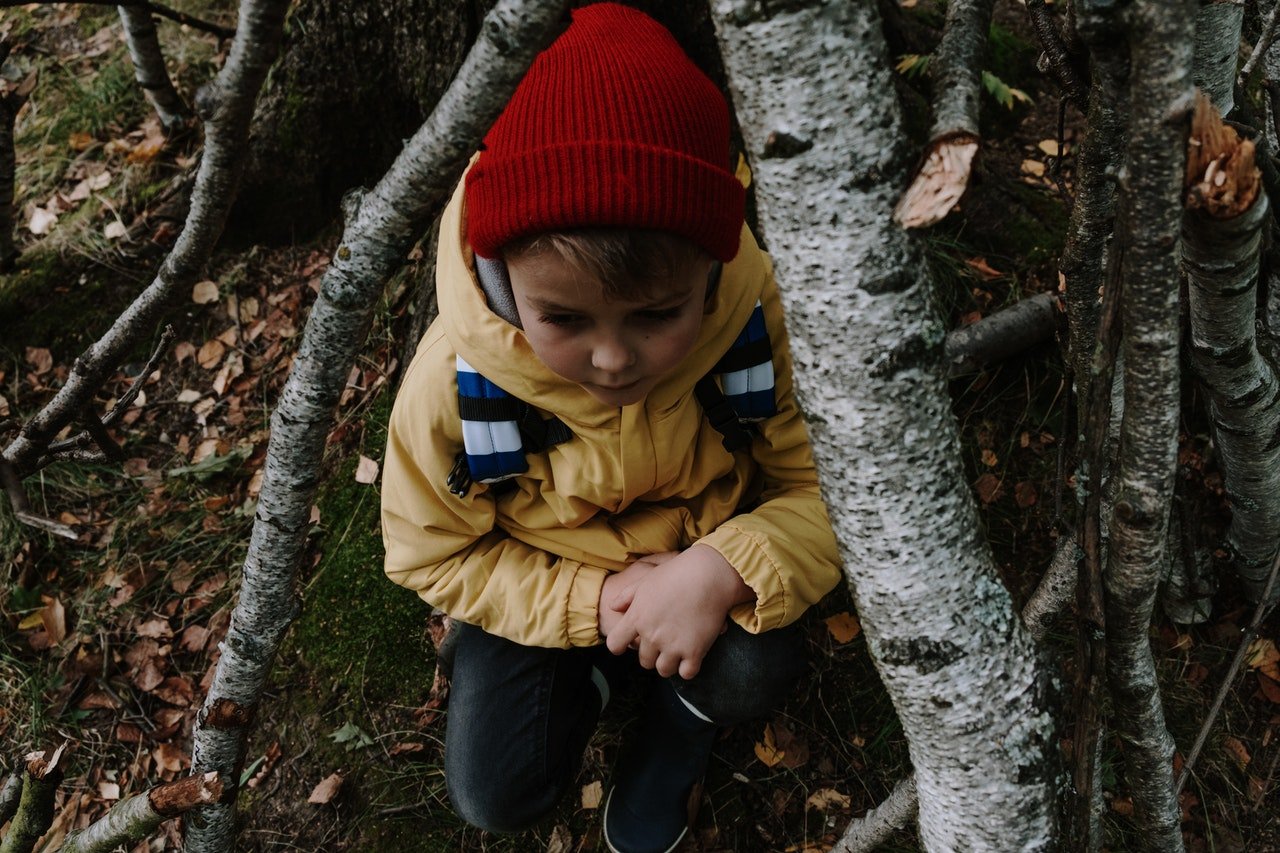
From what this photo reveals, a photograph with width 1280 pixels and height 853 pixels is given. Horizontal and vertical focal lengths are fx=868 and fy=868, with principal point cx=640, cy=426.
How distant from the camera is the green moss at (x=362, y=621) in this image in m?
3.05

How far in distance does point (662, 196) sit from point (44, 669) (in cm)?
321

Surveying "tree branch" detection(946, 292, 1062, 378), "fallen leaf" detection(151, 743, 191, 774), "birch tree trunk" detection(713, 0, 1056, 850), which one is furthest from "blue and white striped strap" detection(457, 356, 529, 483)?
"fallen leaf" detection(151, 743, 191, 774)

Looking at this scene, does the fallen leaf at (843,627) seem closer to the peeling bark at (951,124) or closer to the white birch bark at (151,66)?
the peeling bark at (951,124)

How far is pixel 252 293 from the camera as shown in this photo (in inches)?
159

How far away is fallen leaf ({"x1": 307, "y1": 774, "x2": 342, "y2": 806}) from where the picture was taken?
113 inches

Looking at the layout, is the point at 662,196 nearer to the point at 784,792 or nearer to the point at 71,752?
the point at 784,792

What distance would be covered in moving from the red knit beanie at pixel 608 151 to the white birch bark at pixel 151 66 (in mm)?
2950

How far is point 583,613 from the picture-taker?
2357mm

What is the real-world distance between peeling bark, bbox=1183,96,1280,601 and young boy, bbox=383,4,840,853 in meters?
0.83

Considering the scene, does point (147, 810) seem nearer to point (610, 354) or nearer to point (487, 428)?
point (487, 428)

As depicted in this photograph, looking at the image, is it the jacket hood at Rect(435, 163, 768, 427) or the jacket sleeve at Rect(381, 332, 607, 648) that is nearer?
the jacket hood at Rect(435, 163, 768, 427)

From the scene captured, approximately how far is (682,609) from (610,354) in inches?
30.7

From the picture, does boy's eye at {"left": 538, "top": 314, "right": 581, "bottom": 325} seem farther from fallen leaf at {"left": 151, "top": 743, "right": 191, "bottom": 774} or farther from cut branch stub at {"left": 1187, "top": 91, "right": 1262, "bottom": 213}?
fallen leaf at {"left": 151, "top": 743, "right": 191, "bottom": 774}

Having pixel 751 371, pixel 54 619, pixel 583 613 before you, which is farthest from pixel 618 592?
pixel 54 619
